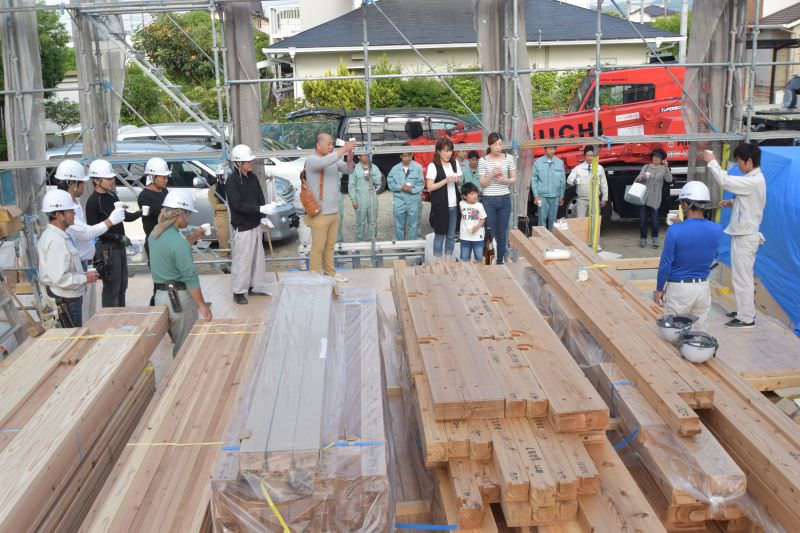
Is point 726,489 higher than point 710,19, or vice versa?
point 710,19

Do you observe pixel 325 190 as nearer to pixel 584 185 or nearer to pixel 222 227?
pixel 222 227

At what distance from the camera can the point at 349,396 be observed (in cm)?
411

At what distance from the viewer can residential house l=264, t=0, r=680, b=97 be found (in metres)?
23.2

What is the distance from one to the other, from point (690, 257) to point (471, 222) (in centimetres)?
318

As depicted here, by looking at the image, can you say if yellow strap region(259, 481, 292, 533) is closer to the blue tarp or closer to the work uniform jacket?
the work uniform jacket

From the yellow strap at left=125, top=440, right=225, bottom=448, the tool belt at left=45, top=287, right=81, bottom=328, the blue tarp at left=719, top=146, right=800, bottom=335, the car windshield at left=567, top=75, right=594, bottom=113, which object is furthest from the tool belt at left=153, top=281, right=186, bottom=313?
the car windshield at left=567, top=75, right=594, bottom=113

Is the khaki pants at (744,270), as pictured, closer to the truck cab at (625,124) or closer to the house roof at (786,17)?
the truck cab at (625,124)

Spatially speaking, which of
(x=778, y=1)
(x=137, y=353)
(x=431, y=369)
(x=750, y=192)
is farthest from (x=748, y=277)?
(x=778, y=1)

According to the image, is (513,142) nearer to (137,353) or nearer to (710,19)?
(710,19)

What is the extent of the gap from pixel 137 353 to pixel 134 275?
5716mm

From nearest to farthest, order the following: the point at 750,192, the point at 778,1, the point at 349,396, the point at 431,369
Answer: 1. the point at 349,396
2. the point at 431,369
3. the point at 750,192
4. the point at 778,1

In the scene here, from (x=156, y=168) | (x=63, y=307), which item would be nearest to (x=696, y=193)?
(x=156, y=168)

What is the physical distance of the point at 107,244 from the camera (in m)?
7.65

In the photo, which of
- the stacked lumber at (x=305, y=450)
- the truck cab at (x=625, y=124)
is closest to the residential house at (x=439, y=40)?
the truck cab at (x=625, y=124)
